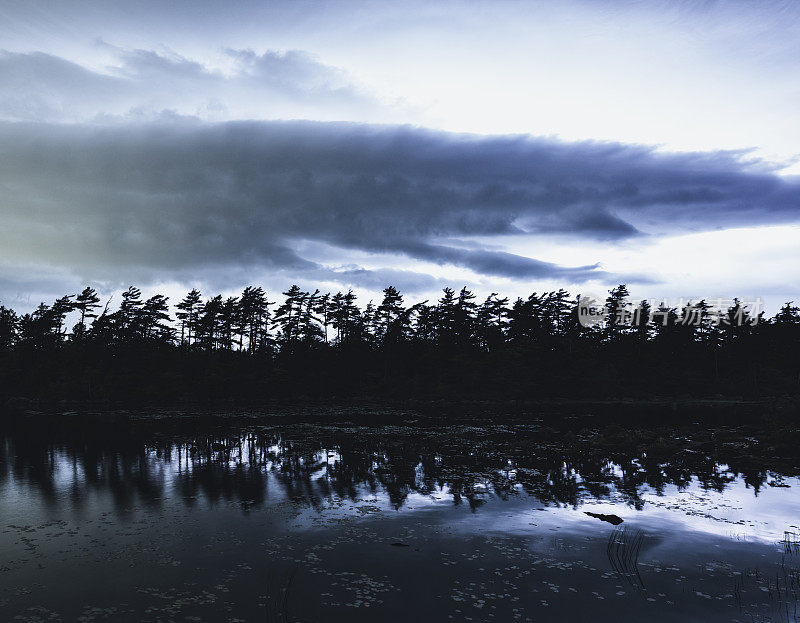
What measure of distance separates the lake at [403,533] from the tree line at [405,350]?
179 feet

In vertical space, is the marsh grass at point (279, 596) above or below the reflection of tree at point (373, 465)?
above

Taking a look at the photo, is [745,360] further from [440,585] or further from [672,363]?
[440,585]

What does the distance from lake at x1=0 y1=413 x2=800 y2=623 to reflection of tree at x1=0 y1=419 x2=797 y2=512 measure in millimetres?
217

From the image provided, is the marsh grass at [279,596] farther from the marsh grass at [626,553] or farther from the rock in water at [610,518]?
the rock in water at [610,518]

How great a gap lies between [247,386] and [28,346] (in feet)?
134

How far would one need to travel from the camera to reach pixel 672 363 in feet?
358

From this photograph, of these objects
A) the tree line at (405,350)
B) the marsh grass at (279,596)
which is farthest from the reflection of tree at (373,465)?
the tree line at (405,350)

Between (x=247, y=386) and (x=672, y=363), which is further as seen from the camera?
(x=672, y=363)

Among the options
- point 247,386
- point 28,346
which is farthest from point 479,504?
point 28,346

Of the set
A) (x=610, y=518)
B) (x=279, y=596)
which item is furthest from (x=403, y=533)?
(x=610, y=518)

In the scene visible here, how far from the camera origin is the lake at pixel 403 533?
12.3 meters

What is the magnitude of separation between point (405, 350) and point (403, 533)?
86365 millimetres

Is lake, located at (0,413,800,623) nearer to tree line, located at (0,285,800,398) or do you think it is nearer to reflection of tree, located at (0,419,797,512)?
reflection of tree, located at (0,419,797,512)

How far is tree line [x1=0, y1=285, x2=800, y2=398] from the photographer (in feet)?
287
